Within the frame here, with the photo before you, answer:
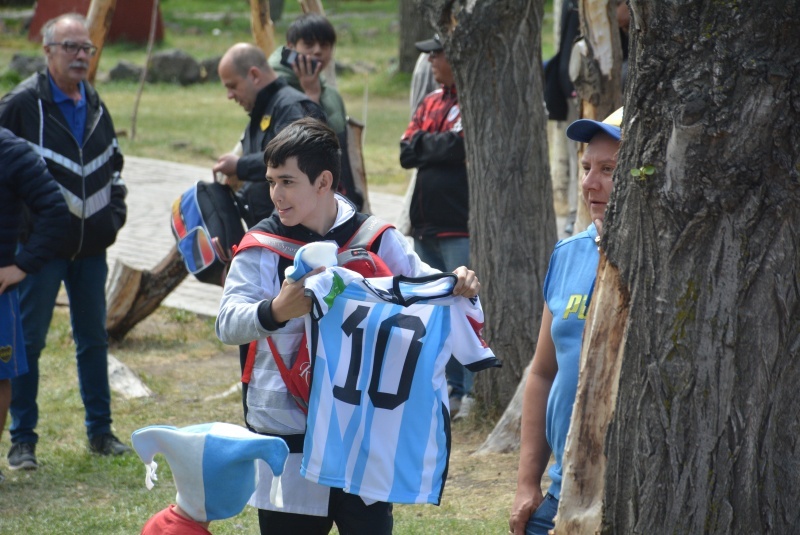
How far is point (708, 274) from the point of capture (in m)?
2.19

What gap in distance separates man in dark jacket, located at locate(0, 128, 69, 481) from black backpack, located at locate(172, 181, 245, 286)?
A: 0.62 m

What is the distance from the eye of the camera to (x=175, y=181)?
48.3 ft

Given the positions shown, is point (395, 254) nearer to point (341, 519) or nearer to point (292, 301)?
point (292, 301)

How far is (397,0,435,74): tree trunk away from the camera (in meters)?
22.1

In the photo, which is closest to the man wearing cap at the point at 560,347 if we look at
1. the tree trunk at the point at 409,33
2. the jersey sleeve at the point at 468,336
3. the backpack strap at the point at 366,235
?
the jersey sleeve at the point at 468,336

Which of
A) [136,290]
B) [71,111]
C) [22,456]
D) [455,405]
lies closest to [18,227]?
[71,111]

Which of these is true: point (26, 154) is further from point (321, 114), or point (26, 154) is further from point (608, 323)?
point (608, 323)

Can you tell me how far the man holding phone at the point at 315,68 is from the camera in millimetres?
6320

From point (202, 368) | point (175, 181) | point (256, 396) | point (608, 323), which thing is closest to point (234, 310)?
point (256, 396)

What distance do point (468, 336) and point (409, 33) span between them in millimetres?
20523

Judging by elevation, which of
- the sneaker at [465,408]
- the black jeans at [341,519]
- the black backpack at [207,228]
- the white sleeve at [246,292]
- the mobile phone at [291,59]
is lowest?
the sneaker at [465,408]

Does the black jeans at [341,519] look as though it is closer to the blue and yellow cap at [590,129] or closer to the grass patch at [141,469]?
the blue and yellow cap at [590,129]

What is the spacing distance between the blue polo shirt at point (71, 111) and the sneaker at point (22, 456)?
1630mm

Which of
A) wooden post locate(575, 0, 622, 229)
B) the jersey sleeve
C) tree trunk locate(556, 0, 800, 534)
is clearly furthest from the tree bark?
tree trunk locate(556, 0, 800, 534)
